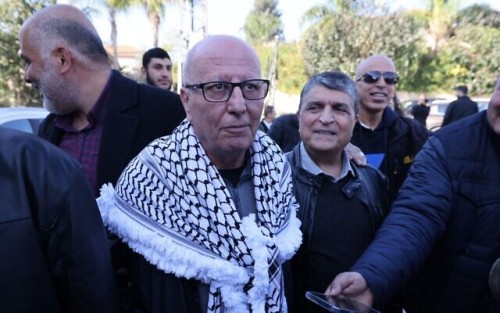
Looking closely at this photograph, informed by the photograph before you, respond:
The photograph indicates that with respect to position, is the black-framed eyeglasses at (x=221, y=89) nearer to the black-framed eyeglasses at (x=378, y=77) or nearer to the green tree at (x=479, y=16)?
the black-framed eyeglasses at (x=378, y=77)

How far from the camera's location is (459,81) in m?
23.7

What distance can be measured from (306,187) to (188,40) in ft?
35.8

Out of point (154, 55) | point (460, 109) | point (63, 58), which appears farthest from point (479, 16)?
point (63, 58)

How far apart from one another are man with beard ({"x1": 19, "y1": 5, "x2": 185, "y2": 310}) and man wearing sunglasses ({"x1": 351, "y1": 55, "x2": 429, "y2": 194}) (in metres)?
1.61

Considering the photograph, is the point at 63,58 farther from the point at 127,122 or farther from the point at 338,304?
the point at 338,304

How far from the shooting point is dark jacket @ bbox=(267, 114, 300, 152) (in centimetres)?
411

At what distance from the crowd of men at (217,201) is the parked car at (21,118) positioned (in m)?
2.01

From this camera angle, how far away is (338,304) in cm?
155

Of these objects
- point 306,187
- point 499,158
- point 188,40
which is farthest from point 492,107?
point 188,40

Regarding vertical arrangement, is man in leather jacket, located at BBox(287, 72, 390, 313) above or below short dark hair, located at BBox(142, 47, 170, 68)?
below

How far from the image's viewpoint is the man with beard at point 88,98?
223 centimetres

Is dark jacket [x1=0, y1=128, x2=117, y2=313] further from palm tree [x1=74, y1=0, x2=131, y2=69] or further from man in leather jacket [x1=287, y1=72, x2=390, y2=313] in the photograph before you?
palm tree [x1=74, y1=0, x2=131, y2=69]

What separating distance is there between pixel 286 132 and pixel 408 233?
7.98 feet

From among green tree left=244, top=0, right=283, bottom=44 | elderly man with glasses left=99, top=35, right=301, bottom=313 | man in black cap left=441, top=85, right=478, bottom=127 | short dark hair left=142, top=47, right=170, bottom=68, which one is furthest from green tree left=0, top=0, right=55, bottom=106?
green tree left=244, top=0, right=283, bottom=44
